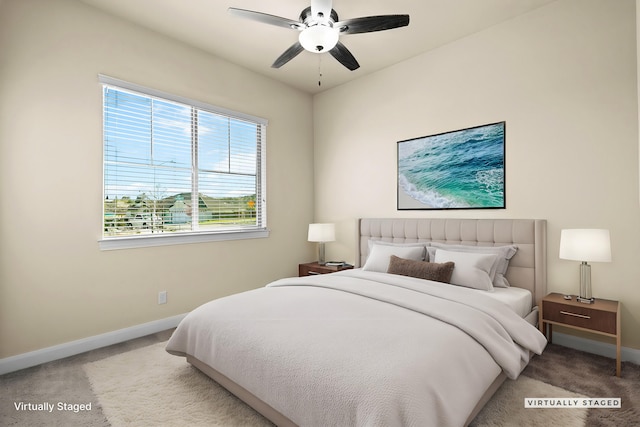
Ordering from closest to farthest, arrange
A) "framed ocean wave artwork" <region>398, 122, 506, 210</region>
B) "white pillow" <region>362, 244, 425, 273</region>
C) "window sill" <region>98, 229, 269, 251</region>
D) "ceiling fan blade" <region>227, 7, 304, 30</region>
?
"ceiling fan blade" <region>227, 7, 304, 30</region>
"window sill" <region>98, 229, 269, 251</region>
"framed ocean wave artwork" <region>398, 122, 506, 210</region>
"white pillow" <region>362, 244, 425, 273</region>

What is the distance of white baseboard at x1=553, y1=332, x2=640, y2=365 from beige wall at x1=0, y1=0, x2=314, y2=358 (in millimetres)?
3482

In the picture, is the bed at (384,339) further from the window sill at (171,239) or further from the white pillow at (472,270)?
the window sill at (171,239)

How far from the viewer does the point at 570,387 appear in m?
2.15

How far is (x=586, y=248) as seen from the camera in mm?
2400

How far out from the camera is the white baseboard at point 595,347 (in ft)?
8.18

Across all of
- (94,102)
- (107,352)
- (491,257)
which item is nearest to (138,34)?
(94,102)

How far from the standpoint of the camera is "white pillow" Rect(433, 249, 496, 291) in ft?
8.84

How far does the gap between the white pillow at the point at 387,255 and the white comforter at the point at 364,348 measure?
2.25 ft

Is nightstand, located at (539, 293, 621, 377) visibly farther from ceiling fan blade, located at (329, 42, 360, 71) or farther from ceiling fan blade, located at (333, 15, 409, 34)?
ceiling fan blade, located at (329, 42, 360, 71)

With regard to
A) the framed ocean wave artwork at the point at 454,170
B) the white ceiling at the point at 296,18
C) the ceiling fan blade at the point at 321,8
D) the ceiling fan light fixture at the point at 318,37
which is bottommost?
the framed ocean wave artwork at the point at 454,170

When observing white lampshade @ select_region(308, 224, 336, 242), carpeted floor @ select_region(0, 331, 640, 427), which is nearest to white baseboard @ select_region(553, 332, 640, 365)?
carpeted floor @ select_region(0, 331, 640, 427)

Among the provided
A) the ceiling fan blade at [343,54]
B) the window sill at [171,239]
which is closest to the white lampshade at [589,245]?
the ceiling fan blade at [343,54]

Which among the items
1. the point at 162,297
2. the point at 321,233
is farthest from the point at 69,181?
the point at 321,233

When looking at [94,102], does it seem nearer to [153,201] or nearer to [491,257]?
[153,201]
